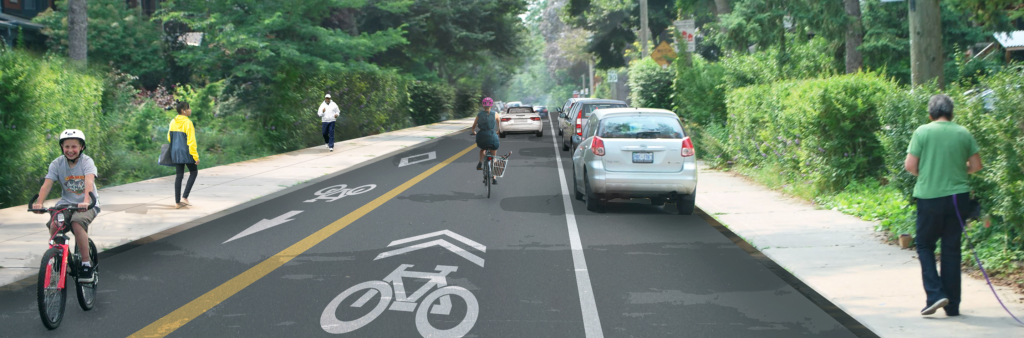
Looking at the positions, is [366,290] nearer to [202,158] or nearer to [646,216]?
[646,216]

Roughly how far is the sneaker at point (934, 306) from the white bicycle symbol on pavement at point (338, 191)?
945 cm

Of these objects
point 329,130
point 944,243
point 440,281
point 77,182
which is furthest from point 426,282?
point 329,130

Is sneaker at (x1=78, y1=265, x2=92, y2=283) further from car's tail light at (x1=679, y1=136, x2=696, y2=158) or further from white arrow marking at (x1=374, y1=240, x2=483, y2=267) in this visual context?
car's tail light at (x1=679, y1=136, x2=696, y2=158)

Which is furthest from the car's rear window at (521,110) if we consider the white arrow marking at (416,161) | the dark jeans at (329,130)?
the dark jeans at (329,130)

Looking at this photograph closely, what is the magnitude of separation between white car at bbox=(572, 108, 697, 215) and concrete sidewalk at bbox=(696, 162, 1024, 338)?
711 mm

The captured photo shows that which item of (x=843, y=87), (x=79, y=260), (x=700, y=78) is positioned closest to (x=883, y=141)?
(x=843, y=87)

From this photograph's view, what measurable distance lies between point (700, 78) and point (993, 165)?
14228 mm

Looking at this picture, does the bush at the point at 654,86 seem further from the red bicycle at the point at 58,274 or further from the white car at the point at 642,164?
the red bicycle at the point at 58,274

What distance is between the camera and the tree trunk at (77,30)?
885 inches

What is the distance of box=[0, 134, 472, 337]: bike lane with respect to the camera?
247 inches

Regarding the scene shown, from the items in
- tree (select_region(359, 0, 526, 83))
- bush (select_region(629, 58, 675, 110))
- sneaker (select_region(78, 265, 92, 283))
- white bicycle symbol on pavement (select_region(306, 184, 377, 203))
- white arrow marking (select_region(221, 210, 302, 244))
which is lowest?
white arrow marking (select_region(221, 210, 302, 244))

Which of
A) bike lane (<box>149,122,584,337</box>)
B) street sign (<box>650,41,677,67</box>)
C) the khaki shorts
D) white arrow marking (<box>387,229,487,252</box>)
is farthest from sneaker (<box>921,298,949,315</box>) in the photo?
street sign (<box>650,41,677,67</box>)

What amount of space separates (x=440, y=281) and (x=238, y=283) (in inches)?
70.8

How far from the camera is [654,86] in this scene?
1207 inches
